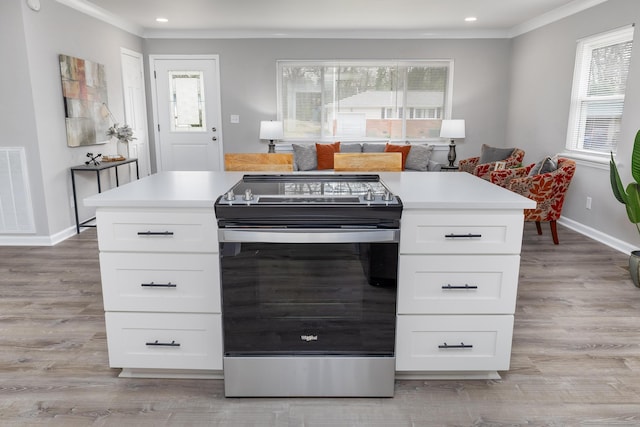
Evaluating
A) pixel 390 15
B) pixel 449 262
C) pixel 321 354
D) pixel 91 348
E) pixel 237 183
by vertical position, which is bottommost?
pixel 91 348

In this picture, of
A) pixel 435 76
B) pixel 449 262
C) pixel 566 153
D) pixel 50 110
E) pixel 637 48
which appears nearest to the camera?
pixel 449 262

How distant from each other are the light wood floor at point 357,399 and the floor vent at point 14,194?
1310mm

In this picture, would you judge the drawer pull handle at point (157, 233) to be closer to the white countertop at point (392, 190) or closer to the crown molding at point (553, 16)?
the white countertop at point (392, 190)

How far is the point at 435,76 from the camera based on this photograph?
6.48 meters

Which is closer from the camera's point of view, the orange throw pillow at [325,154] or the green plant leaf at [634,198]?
the green plant leaf at [634,198]

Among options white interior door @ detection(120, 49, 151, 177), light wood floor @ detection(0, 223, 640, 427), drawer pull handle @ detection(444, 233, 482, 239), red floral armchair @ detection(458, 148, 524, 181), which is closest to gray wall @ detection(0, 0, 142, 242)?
white interior door @ detection(120, 49, 151, 177)

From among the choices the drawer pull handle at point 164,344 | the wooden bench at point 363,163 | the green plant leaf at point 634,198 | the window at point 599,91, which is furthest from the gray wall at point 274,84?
the drawer pull handle at point 164,344

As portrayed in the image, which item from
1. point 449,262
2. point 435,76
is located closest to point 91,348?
point 449,262

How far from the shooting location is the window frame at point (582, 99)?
14.4ft

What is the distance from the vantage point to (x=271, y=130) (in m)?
6.09

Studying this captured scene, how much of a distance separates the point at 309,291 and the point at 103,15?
4.79 meters

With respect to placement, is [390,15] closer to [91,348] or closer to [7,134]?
[7,134]

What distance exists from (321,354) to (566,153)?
4.20 metres

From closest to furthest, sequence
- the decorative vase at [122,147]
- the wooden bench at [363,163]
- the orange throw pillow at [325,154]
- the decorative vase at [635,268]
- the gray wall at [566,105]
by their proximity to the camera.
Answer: the wooden bench at [363,163], the decorative vase at [635,268], the gray wall at [566,105], the decorative vase at [122,147], the orange throw pillow at [325,154]
